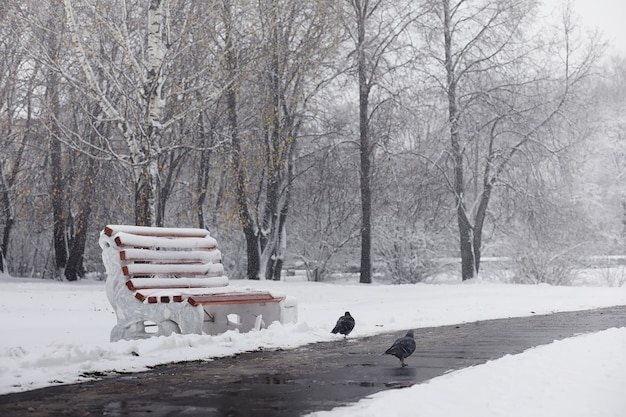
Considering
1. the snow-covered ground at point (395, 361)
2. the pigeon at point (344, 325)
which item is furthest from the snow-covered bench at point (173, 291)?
the pigeon at point (344, 325)

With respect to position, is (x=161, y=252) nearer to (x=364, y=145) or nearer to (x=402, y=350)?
(x=402, y=350)

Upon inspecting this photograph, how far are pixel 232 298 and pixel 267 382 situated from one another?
3.00m

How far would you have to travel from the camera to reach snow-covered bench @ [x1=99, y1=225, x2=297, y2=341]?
30.1 feet

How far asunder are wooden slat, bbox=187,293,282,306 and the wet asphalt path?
939 millimetres

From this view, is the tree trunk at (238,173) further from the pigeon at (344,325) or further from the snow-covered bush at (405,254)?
the pigeon at (344,325)

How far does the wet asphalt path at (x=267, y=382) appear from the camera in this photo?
5.30m

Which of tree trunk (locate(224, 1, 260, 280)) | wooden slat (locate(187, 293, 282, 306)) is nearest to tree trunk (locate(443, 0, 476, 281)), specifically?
tree trunk (locate(224, 1, 260, 280))

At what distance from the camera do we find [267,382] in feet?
21.3

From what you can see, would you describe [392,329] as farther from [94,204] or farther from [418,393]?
[94,204]

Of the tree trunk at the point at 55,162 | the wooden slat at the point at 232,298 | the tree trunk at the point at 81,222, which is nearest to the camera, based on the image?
the wooden slat at the point at 232,298

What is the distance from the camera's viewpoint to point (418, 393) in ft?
18.7

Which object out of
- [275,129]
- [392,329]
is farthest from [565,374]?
[275,129]

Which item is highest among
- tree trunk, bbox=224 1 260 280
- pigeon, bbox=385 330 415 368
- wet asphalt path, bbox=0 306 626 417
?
tree trunk, bbox=224 1 260 280

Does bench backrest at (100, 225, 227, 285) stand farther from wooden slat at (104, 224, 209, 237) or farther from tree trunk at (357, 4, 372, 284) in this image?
tree trunk at (357, 4, 372, 284)
